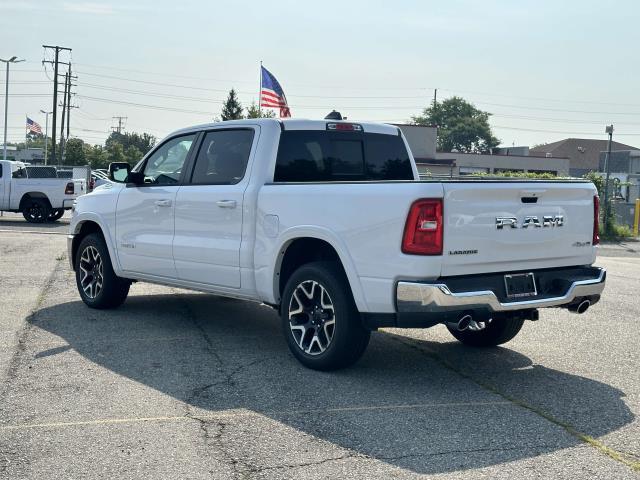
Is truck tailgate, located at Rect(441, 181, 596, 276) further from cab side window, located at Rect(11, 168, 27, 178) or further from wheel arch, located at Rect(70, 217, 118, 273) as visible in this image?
cab side window, located at Rect(11, 168, 27, 178)

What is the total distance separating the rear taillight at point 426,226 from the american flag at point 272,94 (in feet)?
69.7

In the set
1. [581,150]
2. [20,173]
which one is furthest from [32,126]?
[20,173]

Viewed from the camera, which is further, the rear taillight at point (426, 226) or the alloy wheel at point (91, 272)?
the alloy wheel at point (91, 272)

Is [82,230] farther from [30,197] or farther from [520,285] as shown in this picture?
[30,197]

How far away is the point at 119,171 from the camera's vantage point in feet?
30.1

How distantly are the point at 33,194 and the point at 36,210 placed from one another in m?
0.50

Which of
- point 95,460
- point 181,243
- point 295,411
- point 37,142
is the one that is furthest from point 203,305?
point 37,142

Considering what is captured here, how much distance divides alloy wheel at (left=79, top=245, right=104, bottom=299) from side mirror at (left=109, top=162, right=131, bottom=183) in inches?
32.6

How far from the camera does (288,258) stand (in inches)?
280

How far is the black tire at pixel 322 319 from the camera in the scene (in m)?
6.42

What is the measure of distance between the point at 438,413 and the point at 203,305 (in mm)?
4877

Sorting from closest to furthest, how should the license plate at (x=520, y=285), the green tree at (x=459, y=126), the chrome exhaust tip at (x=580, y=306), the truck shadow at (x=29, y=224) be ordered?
1. the license plate at (x=520, y=285)
2. the chrome exhaust tip at (x=580, y=306)
3. the truck shadow at (x=29, y=224)
4. the green tree at (x=459, y=126)

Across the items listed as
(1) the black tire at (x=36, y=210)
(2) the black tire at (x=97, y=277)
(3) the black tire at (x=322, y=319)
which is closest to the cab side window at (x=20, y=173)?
(1) the black tire at (x=36, y=210)

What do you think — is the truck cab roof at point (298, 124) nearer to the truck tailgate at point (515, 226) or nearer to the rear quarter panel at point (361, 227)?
the rear quarter panel at point (361, 227)
